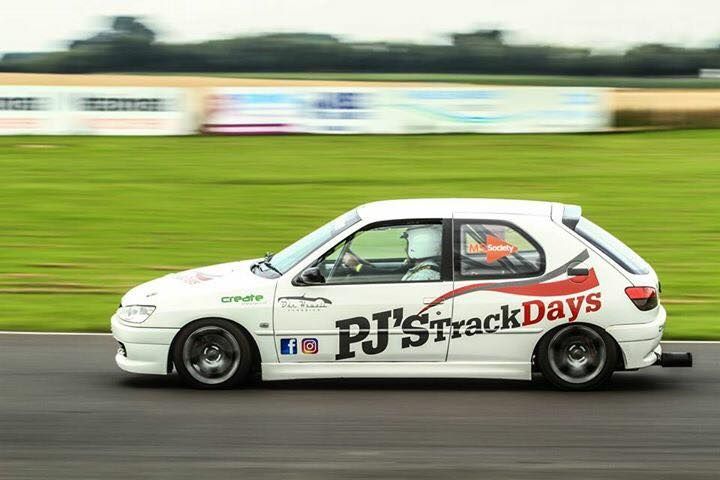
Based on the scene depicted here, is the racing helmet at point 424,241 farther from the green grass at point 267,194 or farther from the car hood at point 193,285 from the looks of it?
the green grass at point 267,194

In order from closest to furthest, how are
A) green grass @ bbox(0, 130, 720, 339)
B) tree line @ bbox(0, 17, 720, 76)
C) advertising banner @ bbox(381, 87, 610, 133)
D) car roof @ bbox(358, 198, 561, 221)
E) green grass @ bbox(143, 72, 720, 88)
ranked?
car roof @ bbox(358, 198, 561, 221) < green grass @ bbox(0, 130, 720, 339) < advertising banner @ bbox(381, 87, 610, 133) < green grass @ bbox(143, 72, 720, 88) < tree line @ bbox(0, 17, 720, 76)

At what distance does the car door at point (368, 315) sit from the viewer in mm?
8508

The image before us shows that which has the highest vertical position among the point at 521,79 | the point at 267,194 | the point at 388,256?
the point at 521,79

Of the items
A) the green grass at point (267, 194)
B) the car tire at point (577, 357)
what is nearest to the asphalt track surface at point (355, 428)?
the car tire at point (577, 357)

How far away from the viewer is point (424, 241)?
8.65 m

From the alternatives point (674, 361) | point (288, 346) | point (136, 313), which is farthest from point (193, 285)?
point (674, 361)

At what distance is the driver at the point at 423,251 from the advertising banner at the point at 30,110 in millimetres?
21301

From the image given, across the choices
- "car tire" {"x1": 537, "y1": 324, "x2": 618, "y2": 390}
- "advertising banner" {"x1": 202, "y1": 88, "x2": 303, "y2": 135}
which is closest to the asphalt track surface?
"car tire" {"x1": 537, "y1": 324, "x2": 618, "y2": 390}

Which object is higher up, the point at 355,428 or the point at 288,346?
the point at 288,346

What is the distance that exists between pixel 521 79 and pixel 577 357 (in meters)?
35.0

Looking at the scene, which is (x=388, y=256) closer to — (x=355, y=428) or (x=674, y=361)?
(x=355, y=428)

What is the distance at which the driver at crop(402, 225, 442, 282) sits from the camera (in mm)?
8578

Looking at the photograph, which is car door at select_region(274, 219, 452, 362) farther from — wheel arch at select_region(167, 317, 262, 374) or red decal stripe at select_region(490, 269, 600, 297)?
red decal stripe at select_region(490, 269, 600, 297)

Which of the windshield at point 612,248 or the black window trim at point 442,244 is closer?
the black window trim at point 442,244
